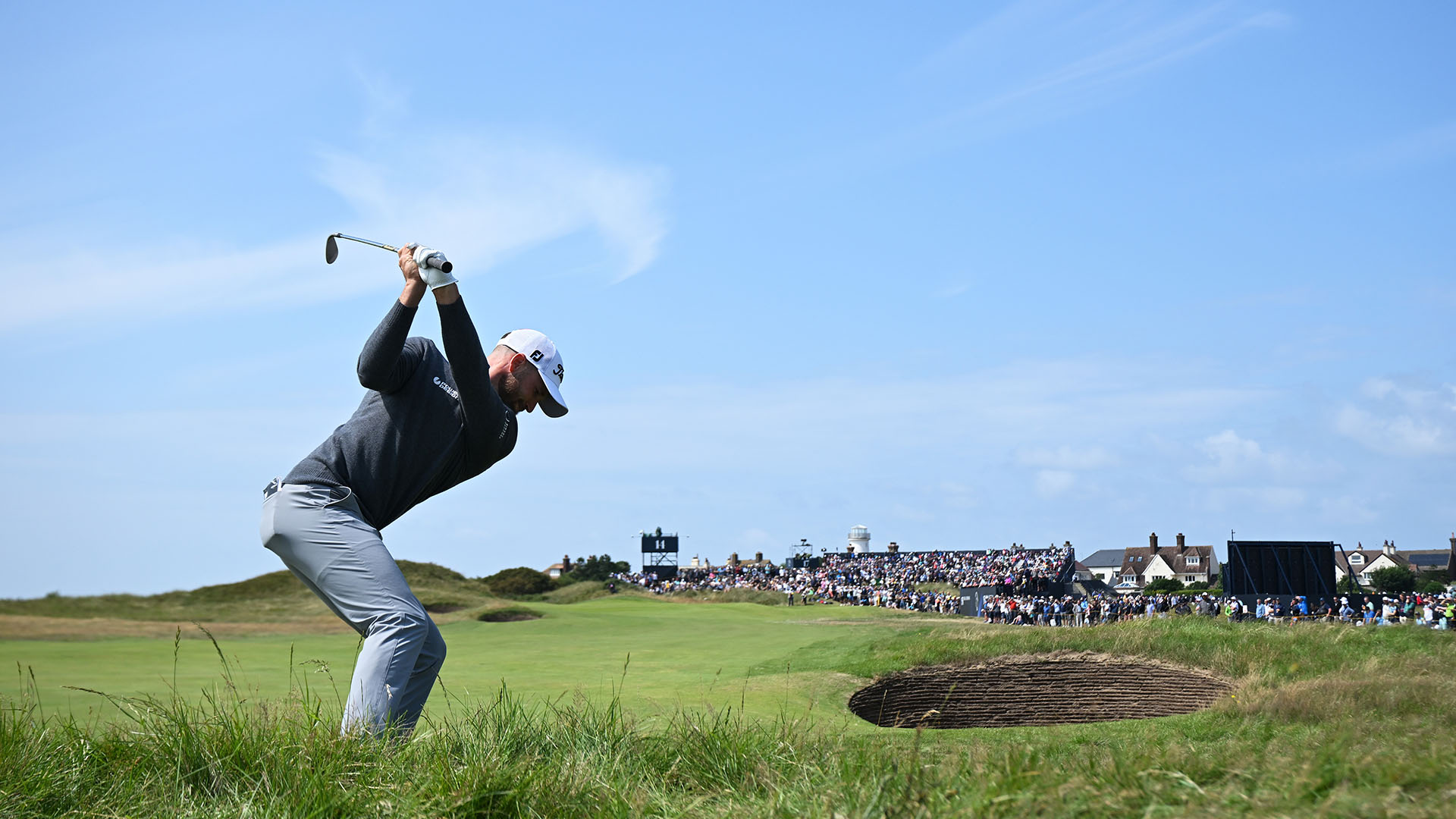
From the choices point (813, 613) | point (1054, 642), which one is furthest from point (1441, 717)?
point (813, 613)

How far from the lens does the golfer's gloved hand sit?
13.4 ft

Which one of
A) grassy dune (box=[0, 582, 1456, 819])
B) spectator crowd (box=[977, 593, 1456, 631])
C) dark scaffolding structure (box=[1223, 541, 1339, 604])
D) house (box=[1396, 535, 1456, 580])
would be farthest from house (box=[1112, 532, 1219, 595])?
grassy dune (box=[0, 582, 1456, 819])

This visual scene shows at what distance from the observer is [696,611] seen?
39.1m

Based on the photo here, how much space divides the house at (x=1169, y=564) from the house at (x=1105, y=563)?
0.58 meters

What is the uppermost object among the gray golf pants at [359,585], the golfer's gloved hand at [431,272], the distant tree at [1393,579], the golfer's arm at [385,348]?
the golfer's gloved hand at [431,272]

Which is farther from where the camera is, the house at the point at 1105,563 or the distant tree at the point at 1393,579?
the house at the point at 1105,563

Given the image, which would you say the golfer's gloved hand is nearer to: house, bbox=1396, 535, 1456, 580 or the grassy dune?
the grassy dune

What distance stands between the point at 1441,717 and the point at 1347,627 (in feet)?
40.4

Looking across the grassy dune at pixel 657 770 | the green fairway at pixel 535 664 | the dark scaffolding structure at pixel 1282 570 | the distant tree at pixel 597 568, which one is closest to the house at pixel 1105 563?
the distant tree at pixel 597 568

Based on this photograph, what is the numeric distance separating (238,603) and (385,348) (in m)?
34.9

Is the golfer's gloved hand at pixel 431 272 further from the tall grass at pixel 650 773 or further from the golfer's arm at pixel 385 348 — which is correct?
the tall grass at pixel 650 773

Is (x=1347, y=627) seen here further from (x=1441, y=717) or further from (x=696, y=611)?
(x=696, y=611)

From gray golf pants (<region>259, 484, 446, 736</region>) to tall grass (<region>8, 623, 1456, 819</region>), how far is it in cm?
19

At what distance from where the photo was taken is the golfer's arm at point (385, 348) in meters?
4.13
